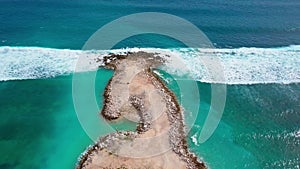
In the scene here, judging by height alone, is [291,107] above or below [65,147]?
above

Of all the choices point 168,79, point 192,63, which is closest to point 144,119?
point 168,79

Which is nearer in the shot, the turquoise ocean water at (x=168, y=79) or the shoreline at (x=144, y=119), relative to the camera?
the shoreline at (x=144, y=119)

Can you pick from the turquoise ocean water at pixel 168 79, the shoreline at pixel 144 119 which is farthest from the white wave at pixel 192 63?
the shoreline at pixel 144 119

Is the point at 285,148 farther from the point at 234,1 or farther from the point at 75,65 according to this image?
the point at 234,1

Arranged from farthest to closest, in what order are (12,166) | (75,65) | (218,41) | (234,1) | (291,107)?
(234,1) → (218,41) → (75,65) → (291,107) → (12,166)

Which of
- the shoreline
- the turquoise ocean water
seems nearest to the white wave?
the turquoise ocean water

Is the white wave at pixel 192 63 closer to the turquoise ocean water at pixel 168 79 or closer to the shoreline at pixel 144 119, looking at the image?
the turquoise ocean water at pixel 168 79

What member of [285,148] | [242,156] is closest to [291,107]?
[285,148]
